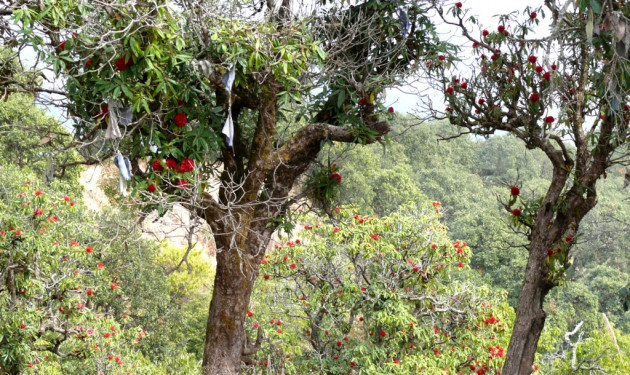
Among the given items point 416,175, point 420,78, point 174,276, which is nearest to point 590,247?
point 416,175

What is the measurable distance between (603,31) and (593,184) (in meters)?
1.30

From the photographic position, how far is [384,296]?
5938mm

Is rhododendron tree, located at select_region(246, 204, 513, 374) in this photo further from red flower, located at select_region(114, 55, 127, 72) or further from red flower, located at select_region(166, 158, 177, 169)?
red flower, located at select_region(114, 55, 127, 72)

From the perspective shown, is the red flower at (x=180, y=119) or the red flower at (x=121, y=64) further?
the red flower at (x=180, y=119)

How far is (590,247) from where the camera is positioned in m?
17.5

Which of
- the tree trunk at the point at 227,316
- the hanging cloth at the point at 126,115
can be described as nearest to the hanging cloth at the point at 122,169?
the hanging cloth at the point at 126,115

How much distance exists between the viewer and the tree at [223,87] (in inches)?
134

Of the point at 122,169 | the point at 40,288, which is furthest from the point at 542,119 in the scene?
the point at 40,288

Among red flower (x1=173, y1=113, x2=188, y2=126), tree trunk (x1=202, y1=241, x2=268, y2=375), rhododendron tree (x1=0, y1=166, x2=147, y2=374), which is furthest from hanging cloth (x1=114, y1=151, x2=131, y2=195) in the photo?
tree trunk (x1=202, y1=241, x2=268, y2=375)

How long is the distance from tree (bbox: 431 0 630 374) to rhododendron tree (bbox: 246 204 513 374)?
1965mm

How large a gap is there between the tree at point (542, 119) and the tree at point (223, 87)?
46cm

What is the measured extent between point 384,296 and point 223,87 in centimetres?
284

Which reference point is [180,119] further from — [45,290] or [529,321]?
[529,321]

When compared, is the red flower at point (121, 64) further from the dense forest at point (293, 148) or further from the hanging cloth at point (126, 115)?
the hanging cloth at point (126, 115)
